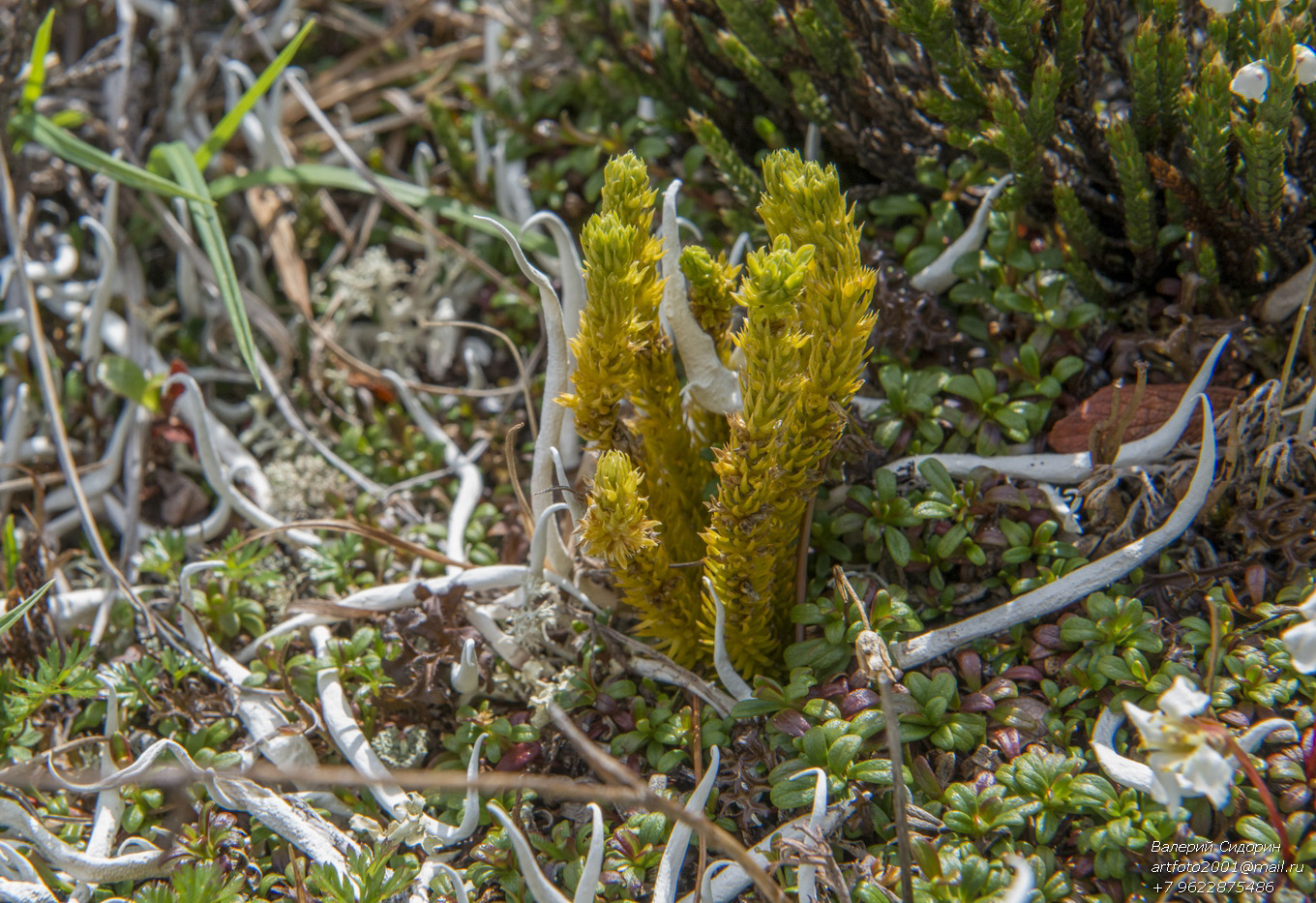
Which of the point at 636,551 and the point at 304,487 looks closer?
the point at 636,551

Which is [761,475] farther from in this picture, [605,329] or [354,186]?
[354,186]

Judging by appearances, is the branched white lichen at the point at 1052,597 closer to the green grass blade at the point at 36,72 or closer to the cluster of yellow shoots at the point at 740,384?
the cluster of yellow shoots at the point at 740,384

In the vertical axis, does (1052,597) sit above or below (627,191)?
below

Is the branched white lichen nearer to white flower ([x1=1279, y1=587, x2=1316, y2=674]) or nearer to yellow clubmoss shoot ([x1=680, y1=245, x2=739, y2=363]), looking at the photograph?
white flower ([x1=1279, y1=587, x2=1316, y2=674])

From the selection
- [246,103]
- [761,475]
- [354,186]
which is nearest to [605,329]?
[761,475]

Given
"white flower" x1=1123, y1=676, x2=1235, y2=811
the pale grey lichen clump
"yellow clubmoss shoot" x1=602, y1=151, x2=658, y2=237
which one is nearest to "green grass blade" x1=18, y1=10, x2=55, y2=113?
the pale grey lichen clump

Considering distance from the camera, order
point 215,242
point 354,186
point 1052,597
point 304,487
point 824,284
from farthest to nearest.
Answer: point 354,186
point 304,487
point 215,242
point 1052,597
point 824,284
